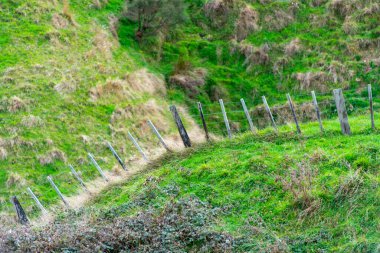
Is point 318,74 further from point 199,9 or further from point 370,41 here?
point 199,9

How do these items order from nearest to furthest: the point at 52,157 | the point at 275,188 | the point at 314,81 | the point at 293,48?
1. the point at 275,188
2. the point at 52,157
3. the point at 314,81
4. the point at 293,48

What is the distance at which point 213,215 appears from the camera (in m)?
12.1

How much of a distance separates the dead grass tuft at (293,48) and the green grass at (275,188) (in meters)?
12.2

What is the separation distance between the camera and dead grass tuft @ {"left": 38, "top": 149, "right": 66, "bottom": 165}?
21.8m

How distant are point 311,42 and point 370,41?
10.5 ft

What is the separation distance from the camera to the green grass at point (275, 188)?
10.5m

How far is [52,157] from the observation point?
22000mm

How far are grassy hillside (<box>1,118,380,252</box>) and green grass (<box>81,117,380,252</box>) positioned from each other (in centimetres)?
3

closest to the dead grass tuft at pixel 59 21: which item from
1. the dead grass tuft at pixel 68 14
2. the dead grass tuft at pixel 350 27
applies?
→ the dead grass tuft at pixel 68 14

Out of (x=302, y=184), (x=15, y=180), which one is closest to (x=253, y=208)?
(x=302, y=184)

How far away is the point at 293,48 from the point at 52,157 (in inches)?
596

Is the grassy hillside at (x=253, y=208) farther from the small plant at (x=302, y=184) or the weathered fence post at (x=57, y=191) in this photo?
the weathered fence post at (x=57, y=191)

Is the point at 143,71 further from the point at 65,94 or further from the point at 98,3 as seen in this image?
the point at 98,3

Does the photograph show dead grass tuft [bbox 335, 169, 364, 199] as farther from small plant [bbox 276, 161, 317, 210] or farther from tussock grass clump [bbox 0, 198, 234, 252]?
tussock grass clump [bbox 0, 198, 234, 252]
